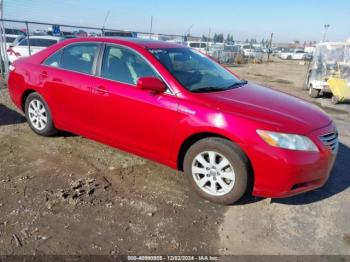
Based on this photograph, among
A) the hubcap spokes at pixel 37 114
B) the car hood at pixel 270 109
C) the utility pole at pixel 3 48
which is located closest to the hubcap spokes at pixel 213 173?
the car hood at pixel 270 109

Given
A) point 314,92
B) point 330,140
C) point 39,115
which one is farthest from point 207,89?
point 314,92

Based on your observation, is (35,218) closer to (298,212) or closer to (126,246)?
(126,246)

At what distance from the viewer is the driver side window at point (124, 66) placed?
Result: 3834 millimetres

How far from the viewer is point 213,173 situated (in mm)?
3455

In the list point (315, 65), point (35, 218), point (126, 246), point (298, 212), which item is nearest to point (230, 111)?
point (298, 212)

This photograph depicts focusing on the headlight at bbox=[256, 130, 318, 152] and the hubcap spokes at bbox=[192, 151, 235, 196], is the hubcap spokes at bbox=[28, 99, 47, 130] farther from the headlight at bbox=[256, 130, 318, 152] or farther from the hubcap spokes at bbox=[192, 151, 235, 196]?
the headlight at bbox=[256, 130, 318, 152]

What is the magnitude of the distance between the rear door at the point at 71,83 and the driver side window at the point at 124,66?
21 centimetres

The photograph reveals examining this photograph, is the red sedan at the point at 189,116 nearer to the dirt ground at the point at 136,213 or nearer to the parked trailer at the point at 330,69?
the dirt ground at the point at 136,213

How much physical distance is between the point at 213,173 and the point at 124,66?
5.54 feet

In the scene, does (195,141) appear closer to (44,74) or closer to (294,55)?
(44,74)

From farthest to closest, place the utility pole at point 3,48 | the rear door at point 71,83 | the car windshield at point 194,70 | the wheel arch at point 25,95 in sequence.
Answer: the utility pole at point 3,48, the wheel arch at point 25,95, the rear door at point 71,83, the car windshield at point 194,70

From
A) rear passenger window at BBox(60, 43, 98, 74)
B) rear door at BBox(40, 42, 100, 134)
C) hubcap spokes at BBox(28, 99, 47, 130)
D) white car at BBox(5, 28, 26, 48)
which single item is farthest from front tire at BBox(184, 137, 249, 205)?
white car at BBox(5, 28, 26, 48)

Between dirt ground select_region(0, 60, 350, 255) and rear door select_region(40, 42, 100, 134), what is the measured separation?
49cm

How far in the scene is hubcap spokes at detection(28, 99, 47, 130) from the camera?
4.89 metres
